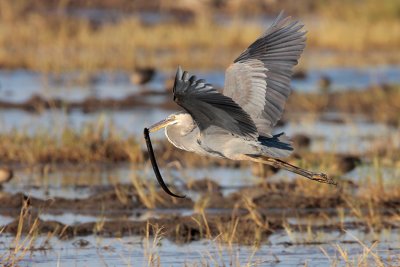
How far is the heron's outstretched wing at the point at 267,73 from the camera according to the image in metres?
6.88

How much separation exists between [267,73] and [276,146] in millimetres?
505

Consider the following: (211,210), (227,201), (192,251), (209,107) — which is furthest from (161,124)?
(227,201)

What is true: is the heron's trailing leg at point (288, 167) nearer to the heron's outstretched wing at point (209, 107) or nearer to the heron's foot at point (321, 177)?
the heron's foot at point (321, 177)

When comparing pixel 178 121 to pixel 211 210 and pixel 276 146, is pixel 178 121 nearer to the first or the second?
pixel 276 146

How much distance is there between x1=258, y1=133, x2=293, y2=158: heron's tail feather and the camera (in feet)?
22.2

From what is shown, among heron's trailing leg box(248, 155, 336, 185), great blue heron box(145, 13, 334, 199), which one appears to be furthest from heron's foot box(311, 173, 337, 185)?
great blue heron box(145, 13, 334, 199)

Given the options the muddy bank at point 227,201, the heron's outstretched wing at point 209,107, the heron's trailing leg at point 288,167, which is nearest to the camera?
the heron's outstretched wing at point 209,107

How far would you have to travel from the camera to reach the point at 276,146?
685 centimetres

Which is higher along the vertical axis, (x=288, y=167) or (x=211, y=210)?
(x=288, y=167)

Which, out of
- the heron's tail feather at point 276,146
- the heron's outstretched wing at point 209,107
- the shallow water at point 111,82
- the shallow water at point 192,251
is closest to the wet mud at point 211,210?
the shallow water at point 192,251

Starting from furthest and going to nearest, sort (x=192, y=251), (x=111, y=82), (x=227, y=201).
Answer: (x=111, y=82), (x=227, y=201), (x=192, y=251)

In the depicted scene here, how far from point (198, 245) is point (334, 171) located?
8.08ft

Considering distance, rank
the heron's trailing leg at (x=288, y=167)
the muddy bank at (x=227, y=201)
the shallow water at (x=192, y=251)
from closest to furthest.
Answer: the heron's trailing leg at (x=288, y=167)
the shallow water at (x=192, y=251)
the muddy bank at (x=227, y=201)

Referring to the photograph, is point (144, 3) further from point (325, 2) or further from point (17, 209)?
point (17, 209)
